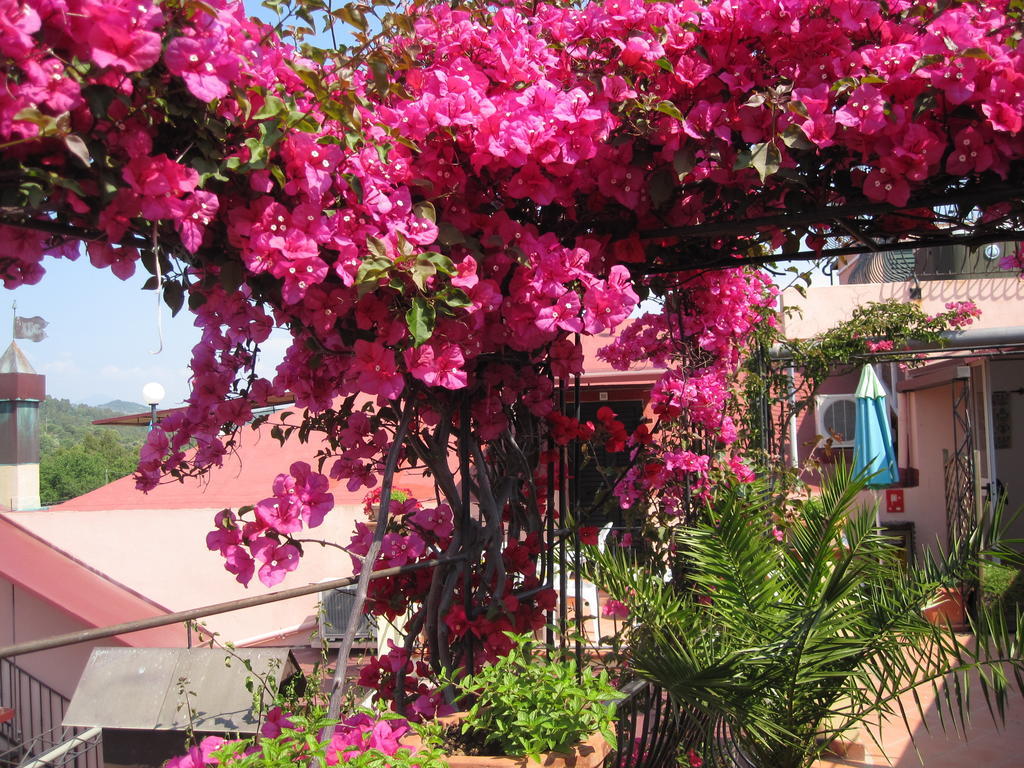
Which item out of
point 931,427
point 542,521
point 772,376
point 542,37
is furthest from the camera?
point 931,427

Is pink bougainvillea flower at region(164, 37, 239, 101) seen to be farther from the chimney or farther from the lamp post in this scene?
the chimney

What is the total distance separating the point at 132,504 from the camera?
10.8 m

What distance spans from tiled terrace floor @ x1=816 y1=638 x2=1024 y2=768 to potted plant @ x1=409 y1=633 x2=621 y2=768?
2.82 m

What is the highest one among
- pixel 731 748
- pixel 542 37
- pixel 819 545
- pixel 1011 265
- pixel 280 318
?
pixel 542 37

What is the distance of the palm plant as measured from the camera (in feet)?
6.48

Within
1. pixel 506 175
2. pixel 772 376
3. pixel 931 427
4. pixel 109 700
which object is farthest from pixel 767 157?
pixel 931 427

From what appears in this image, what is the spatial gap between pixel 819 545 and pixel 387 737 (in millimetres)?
1277

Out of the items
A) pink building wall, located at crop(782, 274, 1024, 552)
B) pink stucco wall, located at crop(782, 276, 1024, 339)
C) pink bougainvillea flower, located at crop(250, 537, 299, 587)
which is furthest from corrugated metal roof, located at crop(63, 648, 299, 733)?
pink stucco wall, located at crop(782, 276, 1024, 339)

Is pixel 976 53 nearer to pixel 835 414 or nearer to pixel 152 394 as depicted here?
Answer: pixel 152 394

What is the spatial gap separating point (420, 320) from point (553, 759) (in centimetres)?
98

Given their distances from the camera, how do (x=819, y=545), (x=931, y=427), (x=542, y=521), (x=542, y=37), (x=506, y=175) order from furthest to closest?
(x=931, y=427), (x=542, y=521), (x=819, y=545), (x=542, y=37), (x=506, y=175)

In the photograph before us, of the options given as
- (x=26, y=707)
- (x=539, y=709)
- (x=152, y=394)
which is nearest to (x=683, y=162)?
(x=539, y=709)

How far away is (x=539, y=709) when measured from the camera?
1779mm

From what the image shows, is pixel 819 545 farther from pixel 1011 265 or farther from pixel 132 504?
pixel 132 504
